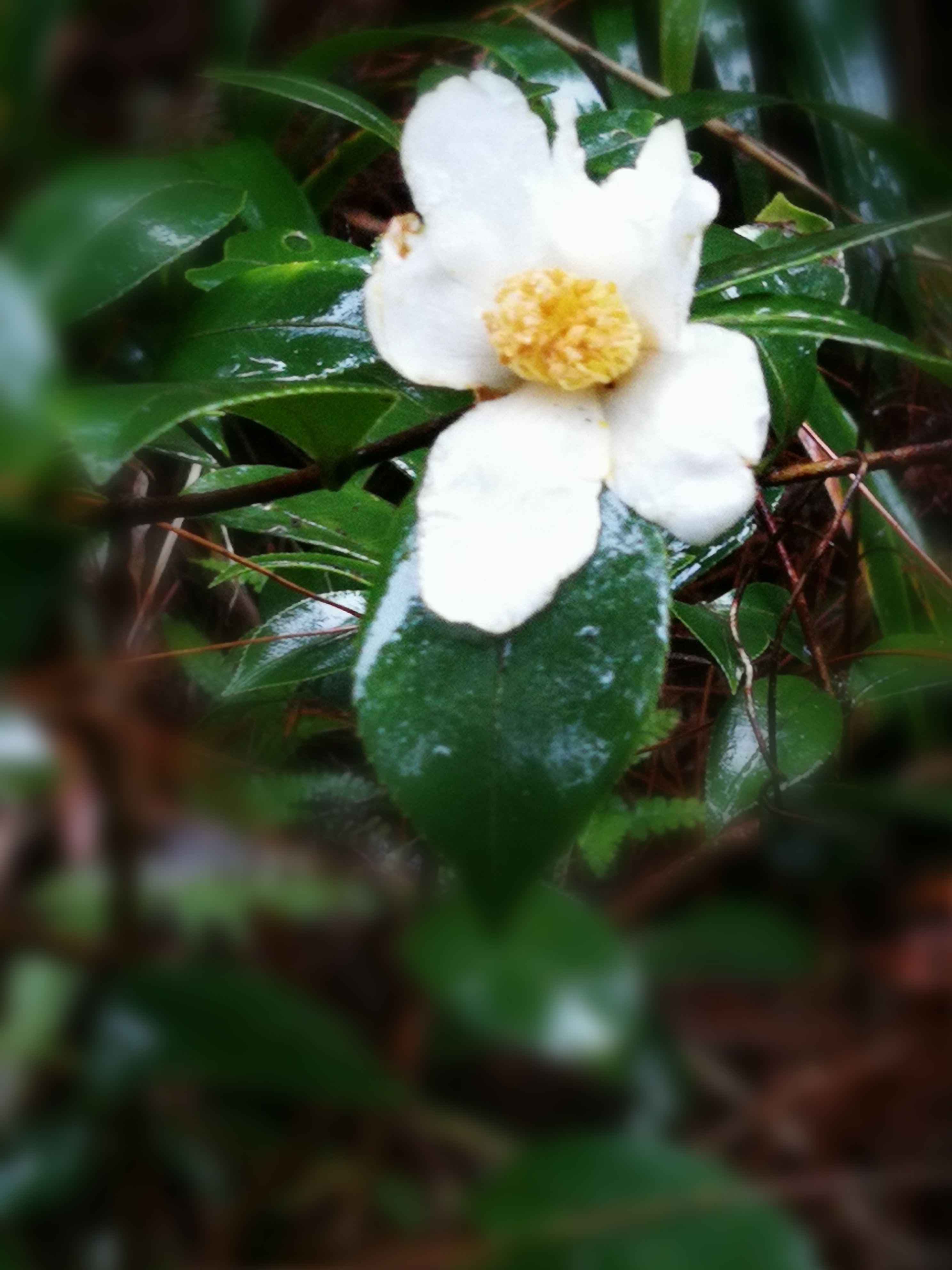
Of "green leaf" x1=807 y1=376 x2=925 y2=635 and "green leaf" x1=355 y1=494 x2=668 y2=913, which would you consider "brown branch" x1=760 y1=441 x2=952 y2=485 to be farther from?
"green leaf" x1=807 y1=376 x2=925 y2=635

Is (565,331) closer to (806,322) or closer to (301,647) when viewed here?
(806,322)

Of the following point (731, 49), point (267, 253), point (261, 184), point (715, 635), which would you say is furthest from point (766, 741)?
point (731, 49)

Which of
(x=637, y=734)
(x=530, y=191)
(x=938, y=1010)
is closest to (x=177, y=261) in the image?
(x=530, y=191)

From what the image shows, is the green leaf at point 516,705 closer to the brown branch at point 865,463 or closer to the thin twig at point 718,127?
the brown branch at point 865,463

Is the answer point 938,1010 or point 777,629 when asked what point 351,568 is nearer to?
point 777,629

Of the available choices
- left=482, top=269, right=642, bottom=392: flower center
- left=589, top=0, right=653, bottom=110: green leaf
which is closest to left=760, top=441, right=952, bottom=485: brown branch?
left=482, top=269, right=642, bottom=392: flower center
